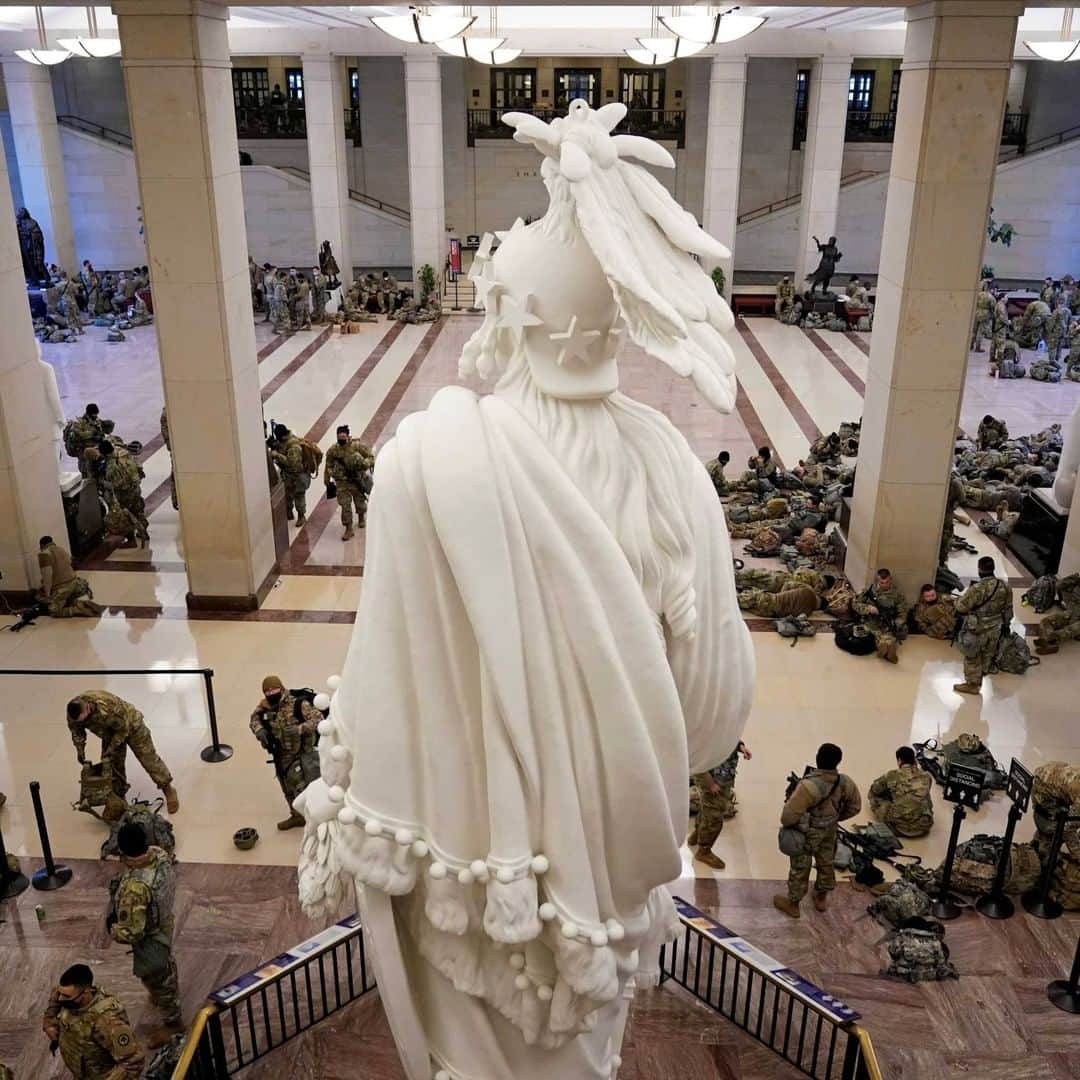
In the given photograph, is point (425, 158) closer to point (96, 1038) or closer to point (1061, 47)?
point (1061, 47)

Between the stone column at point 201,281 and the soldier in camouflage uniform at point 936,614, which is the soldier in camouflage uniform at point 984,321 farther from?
the stone column at point 201,281

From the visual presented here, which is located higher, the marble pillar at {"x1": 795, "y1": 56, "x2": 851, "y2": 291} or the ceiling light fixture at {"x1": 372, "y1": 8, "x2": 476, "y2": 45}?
the ceiling light fixture at {"x1": 372, "y1": 8, "x2": 476, "y2": 45}

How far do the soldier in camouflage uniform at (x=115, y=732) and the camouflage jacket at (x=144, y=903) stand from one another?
1.55m

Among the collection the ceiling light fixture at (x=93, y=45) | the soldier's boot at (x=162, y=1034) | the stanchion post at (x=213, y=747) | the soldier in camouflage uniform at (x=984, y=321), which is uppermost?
the ceiling light fixture at (x=93, y=45)

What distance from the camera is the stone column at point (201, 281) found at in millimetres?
7871

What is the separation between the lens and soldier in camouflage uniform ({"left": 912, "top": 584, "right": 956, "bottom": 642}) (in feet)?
29.0

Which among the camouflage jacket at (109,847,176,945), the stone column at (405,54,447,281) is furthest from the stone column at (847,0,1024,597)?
the stone column at (405,54,447,281)

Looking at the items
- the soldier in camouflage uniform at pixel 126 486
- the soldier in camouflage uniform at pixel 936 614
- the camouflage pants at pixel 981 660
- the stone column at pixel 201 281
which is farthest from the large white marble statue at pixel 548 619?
the soldier in camouflage uniform at pixel 126 486

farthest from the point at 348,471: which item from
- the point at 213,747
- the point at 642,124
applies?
the point at 642,124

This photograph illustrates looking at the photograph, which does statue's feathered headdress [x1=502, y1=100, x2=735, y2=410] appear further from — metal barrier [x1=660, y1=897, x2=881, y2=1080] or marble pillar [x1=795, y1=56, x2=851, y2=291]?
marble pillar [x1=795, y1=56, x2=851, y2=291]

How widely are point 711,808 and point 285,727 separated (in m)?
2.44

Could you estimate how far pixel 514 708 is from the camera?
91.4 inches

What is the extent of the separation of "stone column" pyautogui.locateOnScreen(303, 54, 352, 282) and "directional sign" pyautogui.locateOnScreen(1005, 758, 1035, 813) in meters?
18.3

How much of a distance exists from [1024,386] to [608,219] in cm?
1620
